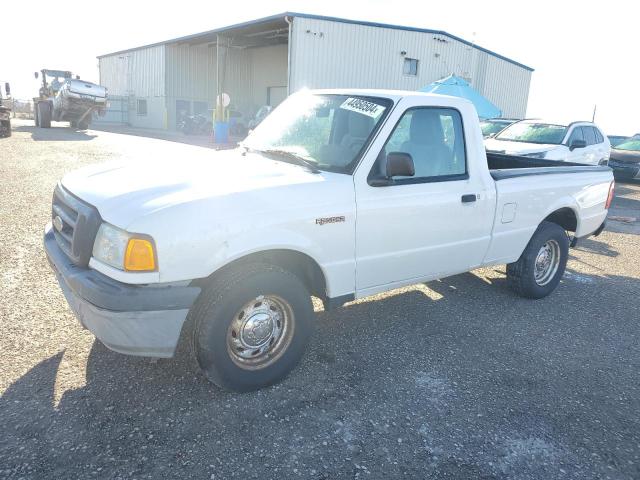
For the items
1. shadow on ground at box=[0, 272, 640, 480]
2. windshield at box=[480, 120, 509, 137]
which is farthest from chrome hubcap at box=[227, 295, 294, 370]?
windshield at box=[480, 120, 509, 137]

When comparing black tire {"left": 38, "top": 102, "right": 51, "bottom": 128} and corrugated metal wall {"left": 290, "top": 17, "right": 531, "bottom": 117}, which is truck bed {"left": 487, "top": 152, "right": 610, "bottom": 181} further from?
black tire {"left": 38, "top": 102, "right": 51, "bottom": 128}

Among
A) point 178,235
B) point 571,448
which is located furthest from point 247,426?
point 571,448

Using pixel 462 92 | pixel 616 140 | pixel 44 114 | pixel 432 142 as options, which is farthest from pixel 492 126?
pixel 44 114

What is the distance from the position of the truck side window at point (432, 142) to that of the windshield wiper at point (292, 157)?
58 cm

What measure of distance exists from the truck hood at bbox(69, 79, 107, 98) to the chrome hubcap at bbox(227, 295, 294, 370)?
23.6 meters

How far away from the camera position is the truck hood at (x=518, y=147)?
10438 millimetres

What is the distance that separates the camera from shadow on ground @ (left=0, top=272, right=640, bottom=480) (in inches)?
102

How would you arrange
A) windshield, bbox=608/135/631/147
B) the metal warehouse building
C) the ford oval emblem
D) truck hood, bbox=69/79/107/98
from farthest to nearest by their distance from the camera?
the metal warehouse building
truck hood, bbox=69/79/107/98
windshield, bbox=608/135/631/147
the ford oval emblem

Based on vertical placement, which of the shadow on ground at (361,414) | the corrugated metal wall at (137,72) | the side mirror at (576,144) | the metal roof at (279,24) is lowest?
the shadow on ground at (361,414)

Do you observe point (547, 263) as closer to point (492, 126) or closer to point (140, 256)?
point (140, 256)

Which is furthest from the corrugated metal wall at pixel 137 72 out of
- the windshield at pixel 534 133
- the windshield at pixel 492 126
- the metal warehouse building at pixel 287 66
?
the windshield at pixel 534 133

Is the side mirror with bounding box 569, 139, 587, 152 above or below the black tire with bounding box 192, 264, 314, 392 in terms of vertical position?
above

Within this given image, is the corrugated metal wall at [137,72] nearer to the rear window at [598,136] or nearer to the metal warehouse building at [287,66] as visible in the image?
the metal warehouse building at [287,66]

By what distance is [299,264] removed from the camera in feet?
11.2
